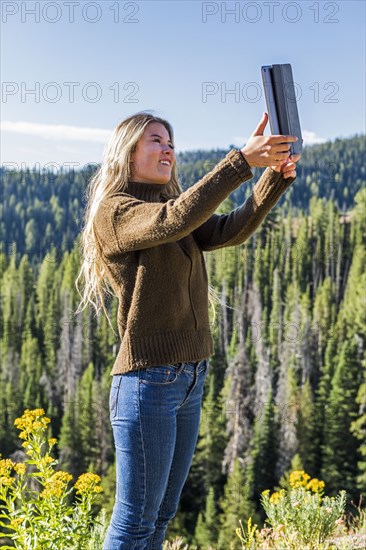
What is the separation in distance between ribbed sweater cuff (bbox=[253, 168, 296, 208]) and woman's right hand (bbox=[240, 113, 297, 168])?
13 centimetres

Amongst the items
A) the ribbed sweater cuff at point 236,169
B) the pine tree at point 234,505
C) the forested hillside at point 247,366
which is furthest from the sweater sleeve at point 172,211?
the pine tree at point 234,505

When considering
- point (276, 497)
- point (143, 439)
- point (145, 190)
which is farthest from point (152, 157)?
point (276, 497)

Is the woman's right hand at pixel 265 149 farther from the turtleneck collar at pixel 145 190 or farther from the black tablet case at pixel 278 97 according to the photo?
the turtleneck collar at pixel 145 190

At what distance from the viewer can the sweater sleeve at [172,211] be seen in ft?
5.72

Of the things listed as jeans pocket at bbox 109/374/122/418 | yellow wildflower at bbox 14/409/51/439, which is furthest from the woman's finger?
yellow wildflower at bbox 14/409/51/439

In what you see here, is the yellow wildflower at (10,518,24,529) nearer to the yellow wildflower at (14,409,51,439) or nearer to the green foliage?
the green foliage

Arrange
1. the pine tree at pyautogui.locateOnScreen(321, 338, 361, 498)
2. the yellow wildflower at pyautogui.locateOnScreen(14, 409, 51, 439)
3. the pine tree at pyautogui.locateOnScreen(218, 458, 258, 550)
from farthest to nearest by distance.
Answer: the pine tree at pyautogui.locateOnScreen(321, 338, 361, 498), the pine tree at pyautogui.locateOnScreen(218, 458, 258, 550), the yellow wildflower at pyautogui.locateOnScreen(14, 409, 51, 439)

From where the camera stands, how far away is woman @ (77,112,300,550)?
1797 mm

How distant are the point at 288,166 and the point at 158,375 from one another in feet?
2.18

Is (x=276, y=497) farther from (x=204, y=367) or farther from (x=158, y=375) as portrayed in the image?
(x=158, y=375)

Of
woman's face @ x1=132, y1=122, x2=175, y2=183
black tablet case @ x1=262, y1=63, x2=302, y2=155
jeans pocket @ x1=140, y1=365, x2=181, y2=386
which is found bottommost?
jeans pocket @ x1=140, y1=365, x2=181, y2=386

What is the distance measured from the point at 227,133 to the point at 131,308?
6112cm

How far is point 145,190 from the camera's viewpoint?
205 centimetres

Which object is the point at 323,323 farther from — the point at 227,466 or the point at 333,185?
the point at 333,185
